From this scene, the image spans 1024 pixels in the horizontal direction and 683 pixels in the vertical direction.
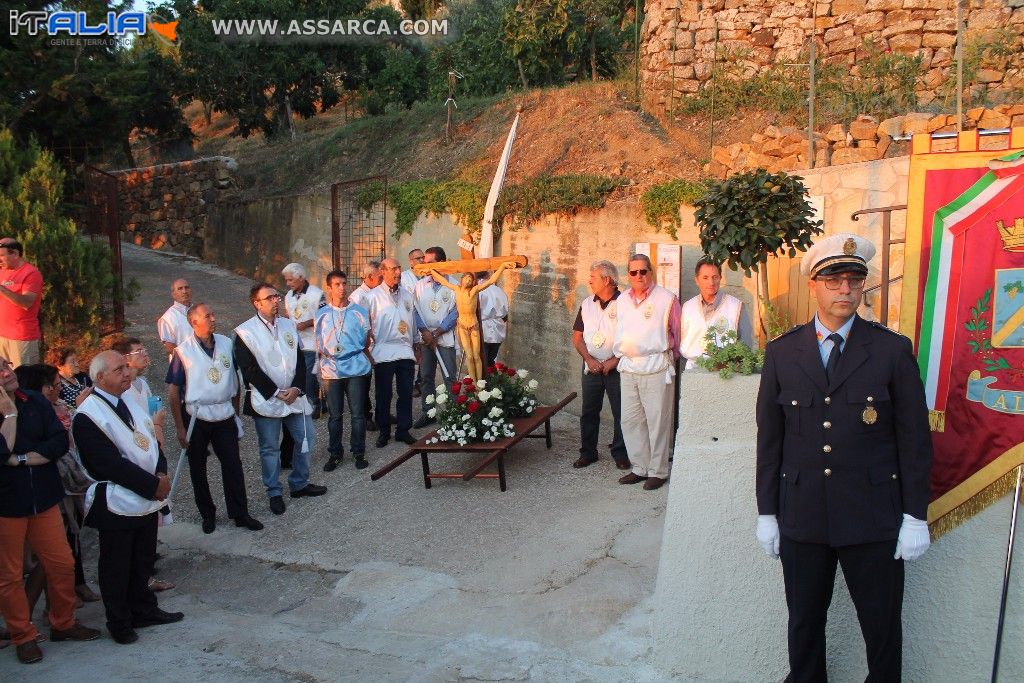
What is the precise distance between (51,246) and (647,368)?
23.6 ft

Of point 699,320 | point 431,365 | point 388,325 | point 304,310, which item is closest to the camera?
point 699,320

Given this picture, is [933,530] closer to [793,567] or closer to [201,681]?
[793,567]

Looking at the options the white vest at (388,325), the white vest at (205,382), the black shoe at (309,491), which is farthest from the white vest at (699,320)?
the white vest at (205,382)

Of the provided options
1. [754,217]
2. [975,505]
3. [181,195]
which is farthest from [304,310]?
[181,195]

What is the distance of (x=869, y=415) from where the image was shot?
3.51 m

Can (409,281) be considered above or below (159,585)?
above

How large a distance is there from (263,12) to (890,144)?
Answer: 54.4ft

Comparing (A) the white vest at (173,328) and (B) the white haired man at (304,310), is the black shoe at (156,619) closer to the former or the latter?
(A) the white vest at (173,328)

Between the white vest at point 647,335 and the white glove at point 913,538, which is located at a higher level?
the white vest at point 647,335

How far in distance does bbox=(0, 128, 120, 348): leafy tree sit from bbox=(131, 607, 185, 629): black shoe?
604 cm

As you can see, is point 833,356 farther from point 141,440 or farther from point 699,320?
point 141,440

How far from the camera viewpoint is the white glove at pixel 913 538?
345 centimetres

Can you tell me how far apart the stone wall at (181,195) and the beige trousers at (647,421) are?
14.1 meters

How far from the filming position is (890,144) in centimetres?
1020
